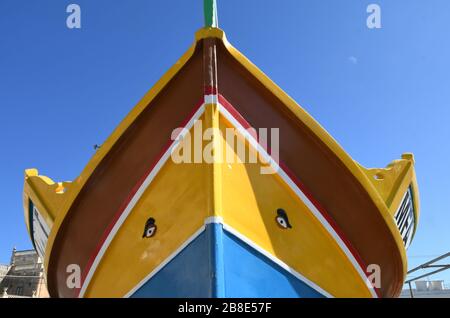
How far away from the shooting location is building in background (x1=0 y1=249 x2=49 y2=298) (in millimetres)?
33719

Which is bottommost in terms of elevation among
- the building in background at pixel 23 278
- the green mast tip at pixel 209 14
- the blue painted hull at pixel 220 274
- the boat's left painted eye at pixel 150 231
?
the blue painted hull at pixel 220 274

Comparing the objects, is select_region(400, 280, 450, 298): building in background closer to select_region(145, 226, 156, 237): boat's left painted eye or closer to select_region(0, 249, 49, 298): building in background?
select_region(145, 226, 156, 237): boat's left painted eye

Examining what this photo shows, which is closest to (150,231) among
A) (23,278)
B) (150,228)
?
(150,228)

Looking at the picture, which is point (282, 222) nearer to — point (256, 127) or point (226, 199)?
point (226, 199)

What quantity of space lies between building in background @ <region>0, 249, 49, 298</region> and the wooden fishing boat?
1270 inches

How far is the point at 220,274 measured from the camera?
311 cm

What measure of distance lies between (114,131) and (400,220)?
12.9 feet

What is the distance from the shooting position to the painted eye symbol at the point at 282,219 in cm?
411

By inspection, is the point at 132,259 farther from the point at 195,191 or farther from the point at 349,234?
the point at 349,234

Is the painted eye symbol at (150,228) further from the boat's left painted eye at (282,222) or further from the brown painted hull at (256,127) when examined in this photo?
the boat's left painted eye at (282,222)

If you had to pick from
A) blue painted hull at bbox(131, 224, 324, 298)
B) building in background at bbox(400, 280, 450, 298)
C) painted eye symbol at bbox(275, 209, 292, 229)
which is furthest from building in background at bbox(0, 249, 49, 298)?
painted eye symbol at bbox(275, 209, 292, 229)

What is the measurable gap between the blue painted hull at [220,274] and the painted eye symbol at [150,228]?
50 centimetres

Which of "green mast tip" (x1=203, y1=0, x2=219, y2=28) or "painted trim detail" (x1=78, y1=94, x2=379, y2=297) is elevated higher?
"green mast tip" (x1=203, y1=0, x2=219, y2=28)

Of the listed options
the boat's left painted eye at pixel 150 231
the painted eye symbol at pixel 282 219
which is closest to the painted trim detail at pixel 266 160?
the painted eye symbol at pixel 282 219
